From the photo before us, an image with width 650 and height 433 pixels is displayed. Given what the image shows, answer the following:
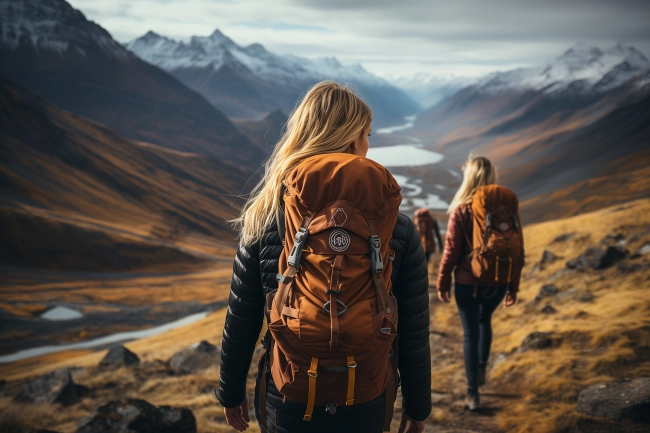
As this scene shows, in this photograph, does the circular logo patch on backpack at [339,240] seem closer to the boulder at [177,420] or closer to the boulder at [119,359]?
the boulder at [177,420]

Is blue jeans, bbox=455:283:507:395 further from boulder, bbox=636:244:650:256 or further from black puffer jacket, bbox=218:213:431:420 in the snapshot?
boulder, bbox=636:244:650:256

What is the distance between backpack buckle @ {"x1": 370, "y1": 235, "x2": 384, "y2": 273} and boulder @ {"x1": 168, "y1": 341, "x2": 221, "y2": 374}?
32.7 feet

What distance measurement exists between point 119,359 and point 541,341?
381 inches

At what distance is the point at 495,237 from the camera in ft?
19.4

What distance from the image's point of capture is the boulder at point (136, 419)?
634cm

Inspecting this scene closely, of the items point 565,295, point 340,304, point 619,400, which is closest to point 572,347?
point 619,400

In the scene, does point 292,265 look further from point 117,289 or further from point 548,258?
point 117,289

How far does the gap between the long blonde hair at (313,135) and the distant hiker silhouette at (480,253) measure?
3.41 metres

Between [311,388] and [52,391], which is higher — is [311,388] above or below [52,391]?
above

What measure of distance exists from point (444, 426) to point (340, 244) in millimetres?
5108

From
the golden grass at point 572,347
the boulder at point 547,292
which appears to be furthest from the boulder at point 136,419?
the boulder at point 547,292

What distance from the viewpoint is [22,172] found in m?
77.6

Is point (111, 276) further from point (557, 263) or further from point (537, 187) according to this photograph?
point (537, 187)

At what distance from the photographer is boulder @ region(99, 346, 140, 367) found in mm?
11887
